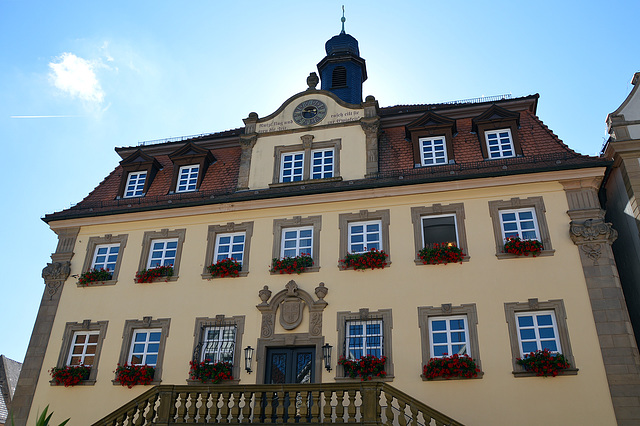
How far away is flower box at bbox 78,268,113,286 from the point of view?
18188 millimetres

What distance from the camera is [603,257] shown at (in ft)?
48.9

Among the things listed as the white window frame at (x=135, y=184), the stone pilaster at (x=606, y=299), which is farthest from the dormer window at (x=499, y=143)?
the white window frame at (x=135, y=184)

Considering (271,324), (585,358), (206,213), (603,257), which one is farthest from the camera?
(206,213)

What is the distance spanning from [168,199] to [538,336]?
12.4 metres

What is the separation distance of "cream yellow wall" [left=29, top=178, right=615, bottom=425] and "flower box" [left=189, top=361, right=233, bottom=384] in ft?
1.89

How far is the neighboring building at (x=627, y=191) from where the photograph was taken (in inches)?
619

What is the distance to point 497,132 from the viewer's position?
18312 millimetres

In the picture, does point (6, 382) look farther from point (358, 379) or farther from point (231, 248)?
point (358, 379)

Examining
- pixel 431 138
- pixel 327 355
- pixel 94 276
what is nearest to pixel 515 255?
pixel 431 138

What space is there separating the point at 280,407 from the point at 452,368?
14.5 ft

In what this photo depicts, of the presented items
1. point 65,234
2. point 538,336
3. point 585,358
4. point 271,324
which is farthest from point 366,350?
point 65,234

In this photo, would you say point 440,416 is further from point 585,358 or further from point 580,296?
point 580,296

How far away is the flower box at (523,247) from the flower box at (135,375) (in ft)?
34.5

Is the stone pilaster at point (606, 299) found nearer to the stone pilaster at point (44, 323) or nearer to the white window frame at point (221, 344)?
the white window frame at point (221, 344)
